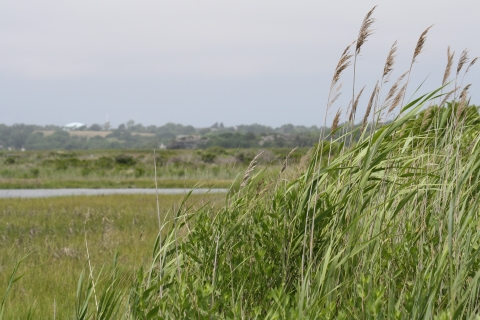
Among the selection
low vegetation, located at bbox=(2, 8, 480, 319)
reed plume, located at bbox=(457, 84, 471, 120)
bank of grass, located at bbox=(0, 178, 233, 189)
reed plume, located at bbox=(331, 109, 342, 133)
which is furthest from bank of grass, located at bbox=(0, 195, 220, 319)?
bank of grass, located at bbox=(0, 178, 233, 189)

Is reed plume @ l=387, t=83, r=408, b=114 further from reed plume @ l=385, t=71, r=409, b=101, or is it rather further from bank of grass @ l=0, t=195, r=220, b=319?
bank of grass @ l=0, t=195, r=220, b=319

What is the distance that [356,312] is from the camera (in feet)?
7.85

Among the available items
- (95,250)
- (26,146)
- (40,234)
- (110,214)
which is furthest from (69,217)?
(26,146)

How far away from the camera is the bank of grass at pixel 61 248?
4.48m

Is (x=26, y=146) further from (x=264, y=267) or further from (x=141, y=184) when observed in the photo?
(x=264, y=267)

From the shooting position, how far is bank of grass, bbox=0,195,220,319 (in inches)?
176

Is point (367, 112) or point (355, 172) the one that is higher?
point (367, 112)

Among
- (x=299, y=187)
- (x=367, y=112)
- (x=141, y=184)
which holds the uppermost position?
(x=367, y=112)

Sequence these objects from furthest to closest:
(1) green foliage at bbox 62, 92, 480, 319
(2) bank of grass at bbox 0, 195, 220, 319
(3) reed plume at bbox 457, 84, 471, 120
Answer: (2) bank of grass at bbox 0, 195, 220, 319, (3) reed plume at bbox 457, 84, 471, 120, (1) green foliage at bbox 62, 92, 480, 319

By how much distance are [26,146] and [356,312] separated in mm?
181610

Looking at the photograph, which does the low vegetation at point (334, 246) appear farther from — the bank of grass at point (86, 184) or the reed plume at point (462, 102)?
the bank of grass at point (86, 184)

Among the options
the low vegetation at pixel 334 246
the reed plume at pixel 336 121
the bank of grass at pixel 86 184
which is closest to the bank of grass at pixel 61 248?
the low vegetation at pixel 334 246

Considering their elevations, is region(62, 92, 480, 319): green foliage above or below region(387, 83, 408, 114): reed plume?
below

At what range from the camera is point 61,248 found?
7.39 m
